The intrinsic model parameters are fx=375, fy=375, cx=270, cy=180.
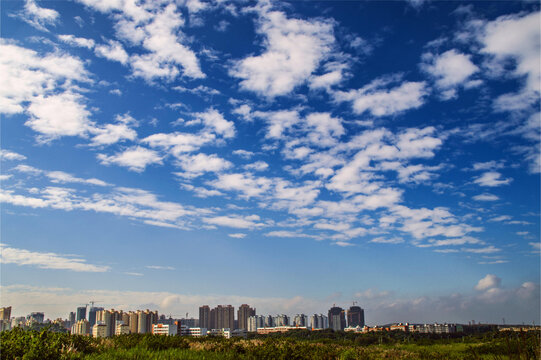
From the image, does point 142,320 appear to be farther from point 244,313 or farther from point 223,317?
point 244,313

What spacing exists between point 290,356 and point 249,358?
1.58 meters

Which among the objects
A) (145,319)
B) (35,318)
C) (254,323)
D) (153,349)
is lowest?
(254,323)

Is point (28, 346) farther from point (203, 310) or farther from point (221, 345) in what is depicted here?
point (203, 310)

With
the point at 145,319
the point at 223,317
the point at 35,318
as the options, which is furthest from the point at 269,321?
the point at 35,318

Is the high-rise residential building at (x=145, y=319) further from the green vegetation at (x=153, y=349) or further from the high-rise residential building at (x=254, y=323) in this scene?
the green vegetation at (x=153, y=349)

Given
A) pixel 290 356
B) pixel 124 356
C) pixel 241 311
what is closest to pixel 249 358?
pixel 290 356

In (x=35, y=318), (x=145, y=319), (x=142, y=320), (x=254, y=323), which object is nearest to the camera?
(x=35, y=318)

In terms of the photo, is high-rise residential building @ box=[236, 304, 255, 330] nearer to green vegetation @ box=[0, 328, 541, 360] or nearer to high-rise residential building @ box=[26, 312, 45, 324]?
high-rise residential building @ box=[26, 312, 45, 324]

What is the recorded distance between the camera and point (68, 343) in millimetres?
10625

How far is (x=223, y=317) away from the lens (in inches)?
6954

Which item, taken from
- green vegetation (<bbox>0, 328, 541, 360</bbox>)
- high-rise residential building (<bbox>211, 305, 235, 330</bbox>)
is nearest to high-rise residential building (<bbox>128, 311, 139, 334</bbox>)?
high-rise residential building (<bbox>211, 305, 235, 330</bbox>)

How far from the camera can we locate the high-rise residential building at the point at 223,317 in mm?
175250

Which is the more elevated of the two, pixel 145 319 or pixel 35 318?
pixel 35 318

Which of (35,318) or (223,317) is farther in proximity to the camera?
(223,317)
